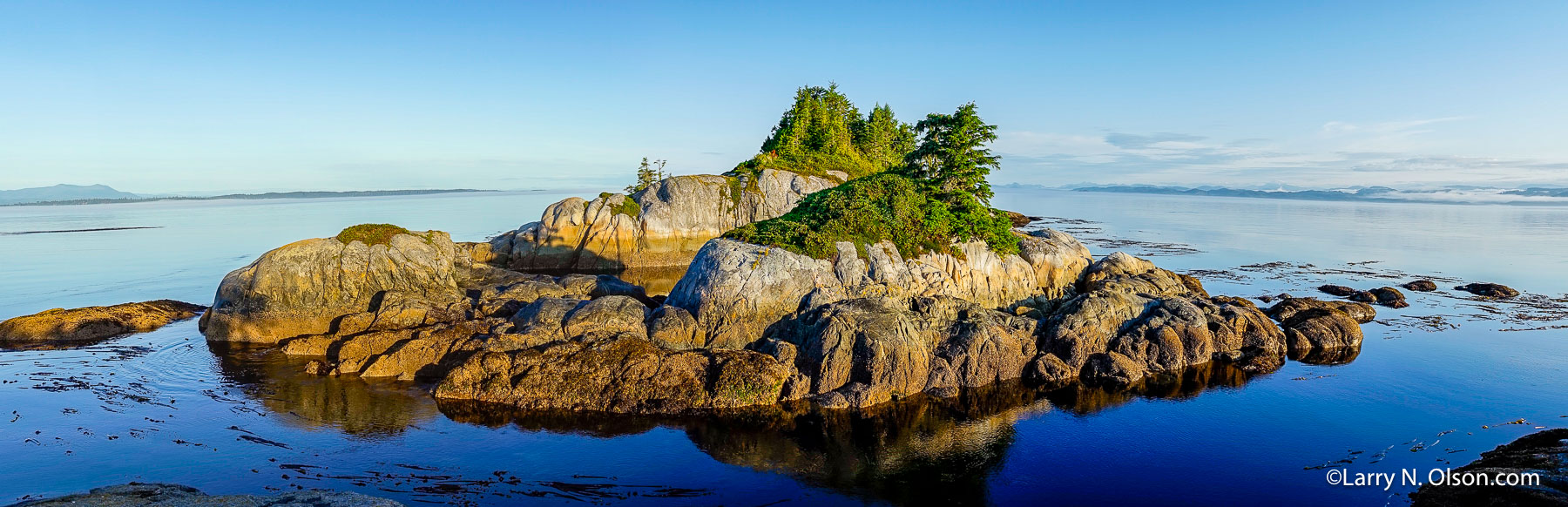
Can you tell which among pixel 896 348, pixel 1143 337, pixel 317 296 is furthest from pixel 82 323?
pixel 1143 337

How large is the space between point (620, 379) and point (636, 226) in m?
30.1

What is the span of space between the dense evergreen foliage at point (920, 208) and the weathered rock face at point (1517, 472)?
15122 millimetres

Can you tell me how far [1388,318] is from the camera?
103 feet

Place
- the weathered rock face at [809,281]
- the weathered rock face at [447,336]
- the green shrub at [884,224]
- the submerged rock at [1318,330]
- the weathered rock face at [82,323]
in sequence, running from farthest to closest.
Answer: the weathered rock face at [82,323] → the submerged rock at [1318,330] → the green shrub at [884,224] → the weathered rock face at [809,281] → the weathered rock face at [447,336]

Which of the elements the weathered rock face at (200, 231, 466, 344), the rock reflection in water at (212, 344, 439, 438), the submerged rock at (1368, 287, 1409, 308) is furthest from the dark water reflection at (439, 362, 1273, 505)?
the submerged rock at (1368, 287, 1409, 308)

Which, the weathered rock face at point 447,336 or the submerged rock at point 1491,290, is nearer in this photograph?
the weathered rock face at point 447,336

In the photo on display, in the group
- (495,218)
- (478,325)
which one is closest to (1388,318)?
(478,325)

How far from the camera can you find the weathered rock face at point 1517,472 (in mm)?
12188

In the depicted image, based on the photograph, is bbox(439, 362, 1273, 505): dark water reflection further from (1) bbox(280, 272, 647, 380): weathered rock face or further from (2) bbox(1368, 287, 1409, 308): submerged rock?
(2) bbox(1368, 287, 1409, 308): submerged rock

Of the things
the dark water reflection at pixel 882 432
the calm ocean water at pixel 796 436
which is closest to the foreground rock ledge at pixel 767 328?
the dark water reflection at pixel 882 432

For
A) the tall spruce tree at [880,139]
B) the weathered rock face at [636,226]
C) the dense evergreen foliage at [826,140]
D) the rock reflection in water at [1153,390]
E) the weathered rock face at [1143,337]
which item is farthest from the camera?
the tall spruce tree at [880,139]

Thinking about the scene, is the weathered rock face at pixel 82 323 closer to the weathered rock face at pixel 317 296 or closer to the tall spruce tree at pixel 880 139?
the weathered rock face at pixel 317 296

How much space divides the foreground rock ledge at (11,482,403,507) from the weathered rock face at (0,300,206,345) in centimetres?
1904

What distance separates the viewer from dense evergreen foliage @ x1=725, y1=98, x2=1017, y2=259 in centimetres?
2592
